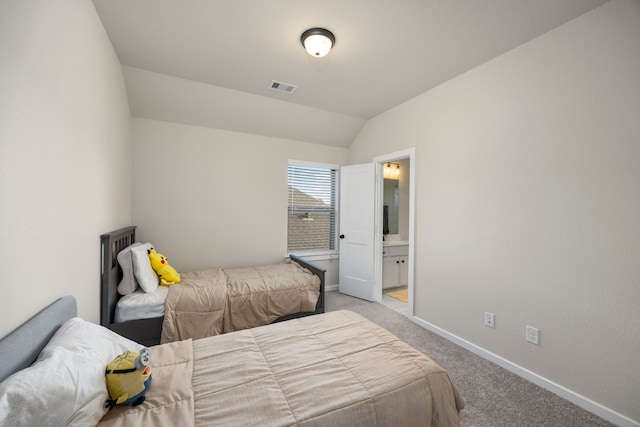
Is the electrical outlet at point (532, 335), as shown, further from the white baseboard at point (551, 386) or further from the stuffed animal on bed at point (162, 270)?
the stuffed animal on bed at point (162, 270)

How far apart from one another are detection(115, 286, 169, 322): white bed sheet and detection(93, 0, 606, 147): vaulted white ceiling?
2.19 m

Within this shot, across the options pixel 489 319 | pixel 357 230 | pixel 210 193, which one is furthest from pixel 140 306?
pixel 489 319

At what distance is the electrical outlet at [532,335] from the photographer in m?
2.08

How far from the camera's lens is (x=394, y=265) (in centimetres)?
445

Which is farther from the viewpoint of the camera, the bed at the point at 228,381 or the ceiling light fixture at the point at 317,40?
the ceiling light fixture at the point at 317,40

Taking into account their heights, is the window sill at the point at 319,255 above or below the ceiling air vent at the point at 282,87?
below

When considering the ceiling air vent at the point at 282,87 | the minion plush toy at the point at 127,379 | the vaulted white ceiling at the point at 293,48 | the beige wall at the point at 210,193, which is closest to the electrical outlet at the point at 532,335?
the vaulted white ceiling at the point at 293,48

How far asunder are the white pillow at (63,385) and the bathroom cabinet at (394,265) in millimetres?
3735

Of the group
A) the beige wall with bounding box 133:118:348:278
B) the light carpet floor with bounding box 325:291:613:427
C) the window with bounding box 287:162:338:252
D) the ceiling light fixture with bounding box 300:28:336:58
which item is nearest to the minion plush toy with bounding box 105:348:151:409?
the light carpet floor with bounding box 325:291:613:427

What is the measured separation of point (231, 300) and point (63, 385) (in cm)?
178

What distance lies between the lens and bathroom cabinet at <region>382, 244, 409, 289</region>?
4328 millimetres

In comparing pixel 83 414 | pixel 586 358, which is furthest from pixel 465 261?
pixel 83 414

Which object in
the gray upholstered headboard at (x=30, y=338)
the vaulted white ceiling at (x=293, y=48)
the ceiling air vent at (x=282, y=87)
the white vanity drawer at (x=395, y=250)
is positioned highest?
the ceiling air vent at (x=282, y=87)

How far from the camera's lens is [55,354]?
0.95 m
